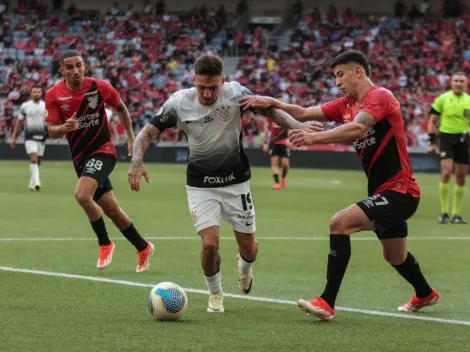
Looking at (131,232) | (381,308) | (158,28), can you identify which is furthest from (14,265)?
(158,28)

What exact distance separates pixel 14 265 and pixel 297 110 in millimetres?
4465

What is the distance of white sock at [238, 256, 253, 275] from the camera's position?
30.8ft

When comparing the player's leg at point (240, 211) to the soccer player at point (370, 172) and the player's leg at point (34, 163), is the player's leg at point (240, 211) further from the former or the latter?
the player's leg at point (34, 163)

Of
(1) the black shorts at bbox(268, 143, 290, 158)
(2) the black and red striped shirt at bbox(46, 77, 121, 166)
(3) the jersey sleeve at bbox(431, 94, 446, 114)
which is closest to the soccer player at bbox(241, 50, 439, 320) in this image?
(2) the black and red striped shirt at bbox(46, 77, 121, 166)

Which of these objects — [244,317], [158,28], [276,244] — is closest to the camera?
[244,317]

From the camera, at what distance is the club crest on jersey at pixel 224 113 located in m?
8.71

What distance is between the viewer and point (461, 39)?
44.8 m

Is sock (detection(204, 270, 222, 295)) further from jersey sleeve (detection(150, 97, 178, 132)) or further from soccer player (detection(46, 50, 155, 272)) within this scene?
soccer player (detection(46, 50, 155, 272))

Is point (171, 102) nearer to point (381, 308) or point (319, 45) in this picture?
point (381, 308)

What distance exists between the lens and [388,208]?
8.33 meters

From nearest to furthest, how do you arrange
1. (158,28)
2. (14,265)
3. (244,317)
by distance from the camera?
1. (244,317)
2. (14,265)
3. (158,28)

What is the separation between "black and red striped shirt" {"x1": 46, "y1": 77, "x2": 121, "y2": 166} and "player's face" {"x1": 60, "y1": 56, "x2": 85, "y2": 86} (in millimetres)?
212

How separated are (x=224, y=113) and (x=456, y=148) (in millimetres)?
10161

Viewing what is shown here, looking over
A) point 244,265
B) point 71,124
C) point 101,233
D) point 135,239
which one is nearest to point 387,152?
point 244,265
